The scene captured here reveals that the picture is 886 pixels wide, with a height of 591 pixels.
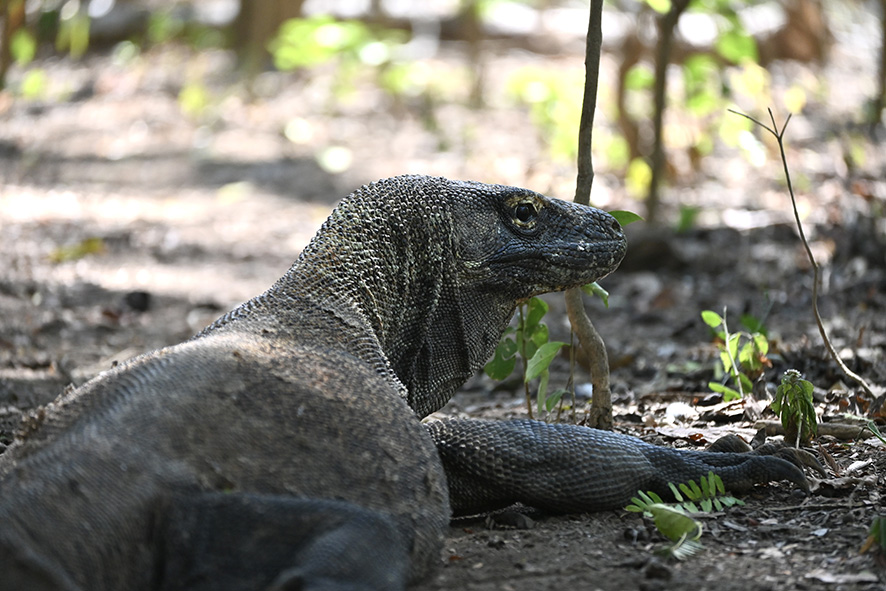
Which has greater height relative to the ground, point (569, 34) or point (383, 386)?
point (569, 34)

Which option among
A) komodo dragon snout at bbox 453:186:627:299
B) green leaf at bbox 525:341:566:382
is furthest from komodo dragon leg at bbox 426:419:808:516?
green leaf at bbox 525:341:566:382

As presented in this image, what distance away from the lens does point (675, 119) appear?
11703 mm

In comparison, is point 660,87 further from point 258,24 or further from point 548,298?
point 258,24

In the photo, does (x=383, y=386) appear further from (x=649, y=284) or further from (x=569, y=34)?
(x=569, y=34)

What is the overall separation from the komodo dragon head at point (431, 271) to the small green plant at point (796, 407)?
811 mm

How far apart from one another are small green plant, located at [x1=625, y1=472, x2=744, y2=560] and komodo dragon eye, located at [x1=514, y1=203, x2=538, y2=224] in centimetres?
113

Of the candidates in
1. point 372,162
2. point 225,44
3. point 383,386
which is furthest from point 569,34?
point 383,386

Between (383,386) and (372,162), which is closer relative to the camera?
(383,386)

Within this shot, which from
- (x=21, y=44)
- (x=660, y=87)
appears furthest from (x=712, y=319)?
(x=21, y=44)

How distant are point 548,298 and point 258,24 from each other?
10.8 meters

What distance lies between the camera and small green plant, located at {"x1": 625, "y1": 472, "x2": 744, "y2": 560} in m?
3.16

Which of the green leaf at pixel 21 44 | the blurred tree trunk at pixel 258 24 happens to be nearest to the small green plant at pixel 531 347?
the green leaf at pixel 21 44

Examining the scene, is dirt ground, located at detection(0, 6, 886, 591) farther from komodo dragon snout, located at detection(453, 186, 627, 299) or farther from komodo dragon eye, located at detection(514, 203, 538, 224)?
komodo dragon eye, located at detection(514, 203, 538, 224)

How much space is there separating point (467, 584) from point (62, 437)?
1.20 m
